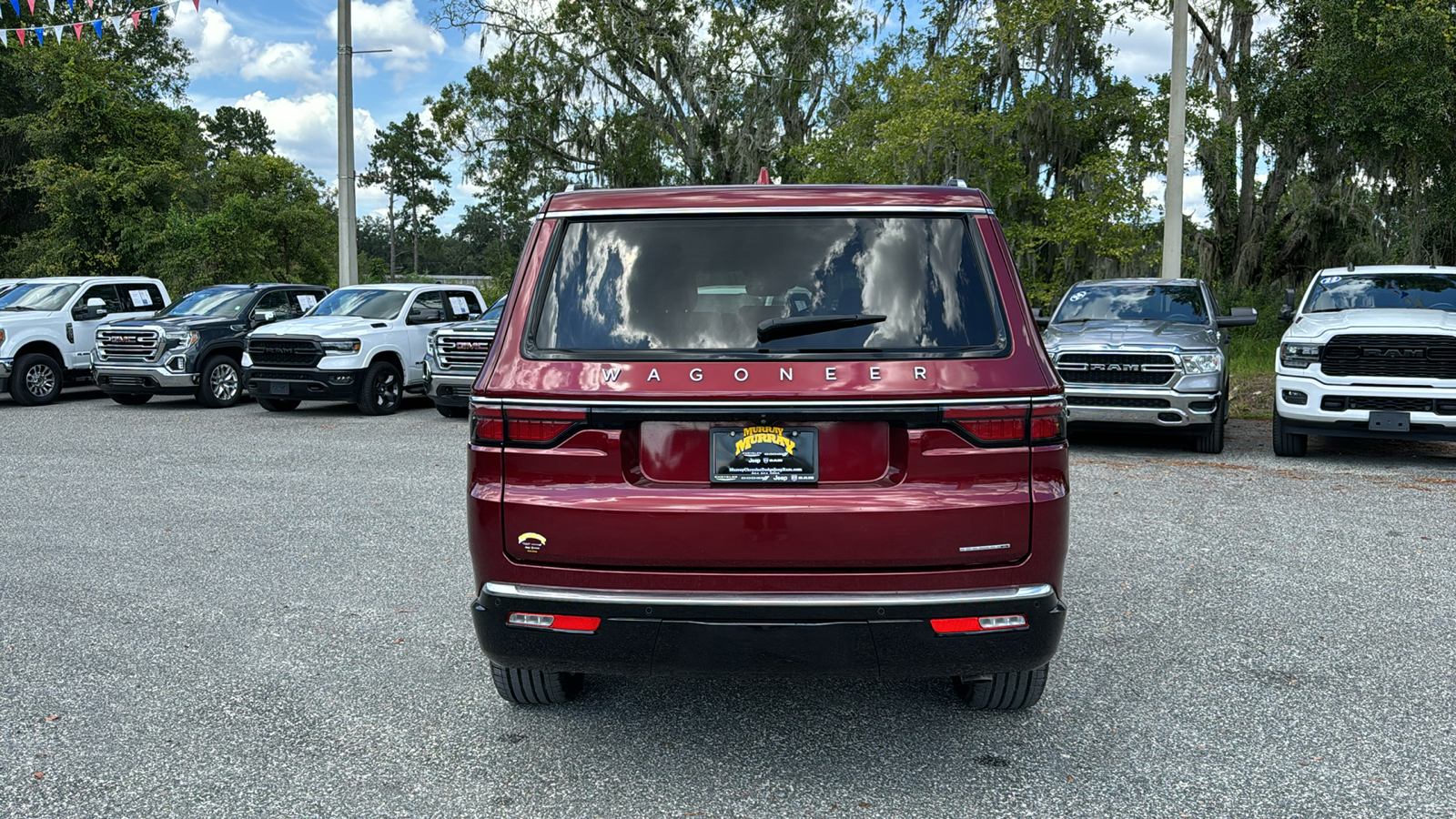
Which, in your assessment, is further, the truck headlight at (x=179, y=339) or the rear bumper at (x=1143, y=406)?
the truck headlight at (x=179, y=339)

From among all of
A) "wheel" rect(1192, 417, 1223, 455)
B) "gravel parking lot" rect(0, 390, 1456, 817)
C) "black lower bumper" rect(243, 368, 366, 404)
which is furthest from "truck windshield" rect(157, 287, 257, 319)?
"wheel" rect(1192, 417, 1223, 455)

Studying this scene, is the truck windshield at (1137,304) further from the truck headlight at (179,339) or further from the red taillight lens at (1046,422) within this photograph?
the truck headlight at (179,339)

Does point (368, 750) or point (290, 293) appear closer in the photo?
point (368, 750)

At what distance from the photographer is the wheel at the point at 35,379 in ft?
52.3

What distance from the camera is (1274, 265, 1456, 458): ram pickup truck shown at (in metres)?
9.48

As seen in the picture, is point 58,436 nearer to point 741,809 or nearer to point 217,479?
point 217,479

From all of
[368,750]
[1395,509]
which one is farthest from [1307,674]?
[1395,509]

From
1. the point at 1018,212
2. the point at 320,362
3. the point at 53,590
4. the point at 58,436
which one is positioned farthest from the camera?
the point at 1018,212

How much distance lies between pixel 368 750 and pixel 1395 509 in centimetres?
748

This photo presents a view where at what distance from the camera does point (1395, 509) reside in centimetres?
804

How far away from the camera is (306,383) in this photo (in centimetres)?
1434

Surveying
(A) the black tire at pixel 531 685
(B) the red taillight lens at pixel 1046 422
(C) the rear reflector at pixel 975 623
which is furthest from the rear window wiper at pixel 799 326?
(A) the black tire at pixel 531 685

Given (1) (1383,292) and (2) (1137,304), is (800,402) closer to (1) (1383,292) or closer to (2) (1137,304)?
(2) (1137,304)

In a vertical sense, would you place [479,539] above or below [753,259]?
below
